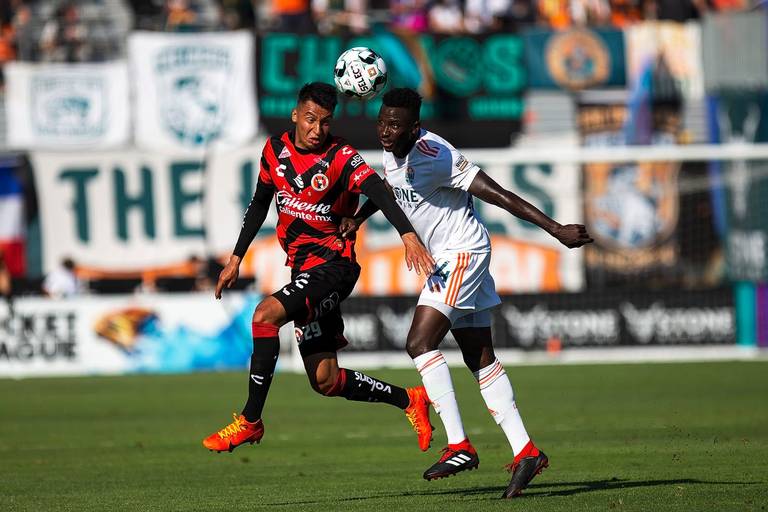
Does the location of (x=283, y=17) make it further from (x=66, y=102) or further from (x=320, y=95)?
(x=320, y=95)

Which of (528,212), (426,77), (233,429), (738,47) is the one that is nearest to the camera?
(528,212)

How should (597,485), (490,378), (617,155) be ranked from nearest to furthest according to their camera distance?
(490,378) < (597,485) < (617,155)

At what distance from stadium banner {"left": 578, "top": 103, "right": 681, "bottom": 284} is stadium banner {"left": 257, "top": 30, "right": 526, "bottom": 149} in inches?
121

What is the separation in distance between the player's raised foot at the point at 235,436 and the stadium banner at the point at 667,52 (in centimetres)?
2140

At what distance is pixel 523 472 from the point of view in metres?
8.65

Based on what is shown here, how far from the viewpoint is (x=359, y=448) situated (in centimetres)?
1256

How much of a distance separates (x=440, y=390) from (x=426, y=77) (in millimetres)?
19543

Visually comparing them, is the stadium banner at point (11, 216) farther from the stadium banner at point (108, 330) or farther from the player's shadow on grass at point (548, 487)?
the player's shadow on grass at point (548, 487)

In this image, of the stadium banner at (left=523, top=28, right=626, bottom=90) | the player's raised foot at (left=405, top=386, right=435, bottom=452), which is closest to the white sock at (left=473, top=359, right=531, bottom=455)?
the player's raised foot at (left=405, top=386, right=435, bottom=452)

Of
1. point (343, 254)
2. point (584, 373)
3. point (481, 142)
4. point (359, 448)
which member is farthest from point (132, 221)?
point (343, 254)

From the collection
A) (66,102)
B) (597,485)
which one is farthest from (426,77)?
(597,485)

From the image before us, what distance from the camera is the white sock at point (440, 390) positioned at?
8812 millimetres

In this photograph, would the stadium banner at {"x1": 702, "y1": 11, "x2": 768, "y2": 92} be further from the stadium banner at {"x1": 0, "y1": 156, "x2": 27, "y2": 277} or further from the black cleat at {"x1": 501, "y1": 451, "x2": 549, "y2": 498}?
the black cleat at {"x1": 501, "y1": 451, "x2": 549, "y2": 498}

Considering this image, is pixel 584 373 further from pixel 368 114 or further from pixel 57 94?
pixel 57 94
